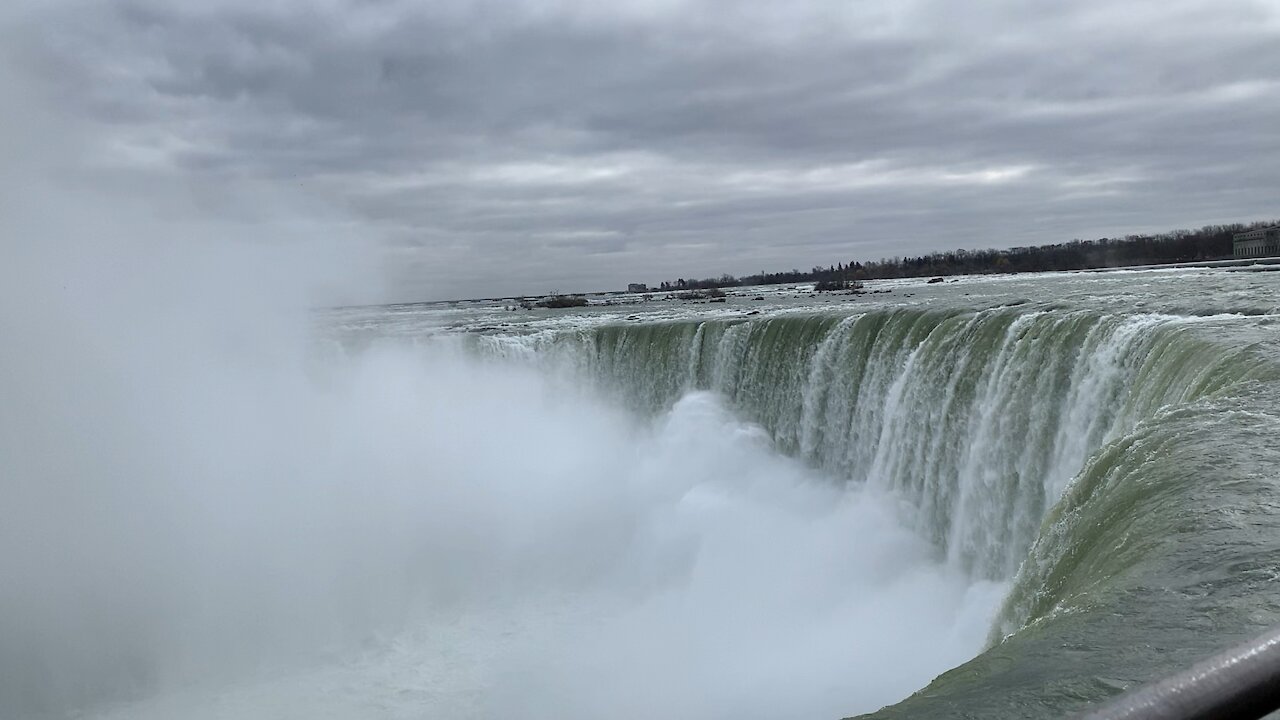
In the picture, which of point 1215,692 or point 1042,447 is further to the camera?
point 1042,447

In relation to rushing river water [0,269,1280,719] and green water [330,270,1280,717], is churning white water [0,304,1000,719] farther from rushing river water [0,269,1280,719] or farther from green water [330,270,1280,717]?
green water [330,270,1280,717]

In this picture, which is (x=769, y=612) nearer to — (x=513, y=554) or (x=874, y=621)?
(x=874, y=621)

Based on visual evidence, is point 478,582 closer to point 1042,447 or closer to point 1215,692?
point 1042,447

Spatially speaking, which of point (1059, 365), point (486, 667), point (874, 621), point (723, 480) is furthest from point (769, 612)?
point (723, 480)

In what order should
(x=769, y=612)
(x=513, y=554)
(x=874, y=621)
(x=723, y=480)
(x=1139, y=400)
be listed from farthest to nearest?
(x=723, y=480) → (x=513, y=554) → (x=769, y=612) → (x=874, y=621) → (x=1139, y=400)

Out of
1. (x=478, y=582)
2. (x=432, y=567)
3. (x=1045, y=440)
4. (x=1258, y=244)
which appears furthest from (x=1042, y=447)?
(x=1258, y=244)

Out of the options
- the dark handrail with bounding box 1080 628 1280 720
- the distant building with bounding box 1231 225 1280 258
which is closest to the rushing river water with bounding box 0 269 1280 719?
the dark handrail with bounding box 1080 628 1280 720

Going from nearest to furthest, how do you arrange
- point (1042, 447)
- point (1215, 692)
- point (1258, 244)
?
point (1215, 692), point (1042, 447), point (1258, 244)
